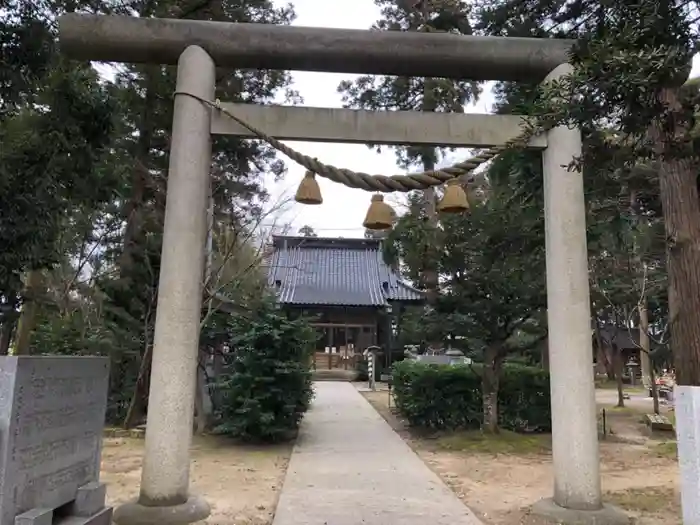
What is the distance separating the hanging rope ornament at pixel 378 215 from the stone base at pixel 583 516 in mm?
3040

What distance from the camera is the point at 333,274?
27562 mm

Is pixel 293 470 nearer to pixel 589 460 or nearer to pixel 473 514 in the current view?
pixel 473 514

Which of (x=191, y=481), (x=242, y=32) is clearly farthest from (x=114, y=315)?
(x=242, y=32)

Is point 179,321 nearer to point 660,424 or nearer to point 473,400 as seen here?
point 473,400

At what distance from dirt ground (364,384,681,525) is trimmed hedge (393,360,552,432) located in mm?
440

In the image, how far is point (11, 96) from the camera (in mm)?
5238

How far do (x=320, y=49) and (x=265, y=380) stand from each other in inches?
226

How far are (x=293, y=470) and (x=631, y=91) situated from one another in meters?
6.17

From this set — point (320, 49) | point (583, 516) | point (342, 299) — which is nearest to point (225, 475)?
point (583, 516)

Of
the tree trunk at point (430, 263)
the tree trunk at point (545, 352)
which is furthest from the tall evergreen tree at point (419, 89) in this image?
the tree trunk at point (545, 352)

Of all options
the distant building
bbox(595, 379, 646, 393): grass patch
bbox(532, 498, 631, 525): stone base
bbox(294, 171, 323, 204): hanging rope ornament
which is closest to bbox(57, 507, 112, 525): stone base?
bbox(294, 171, 323, 204): hanging rope ornament

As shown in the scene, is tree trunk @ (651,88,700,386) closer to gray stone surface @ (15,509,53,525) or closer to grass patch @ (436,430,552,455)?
grass patch @ (436,430,552,455)

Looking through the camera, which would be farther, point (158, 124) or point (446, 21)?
point (446, 21)

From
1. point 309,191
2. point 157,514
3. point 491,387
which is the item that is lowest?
point 157,514
